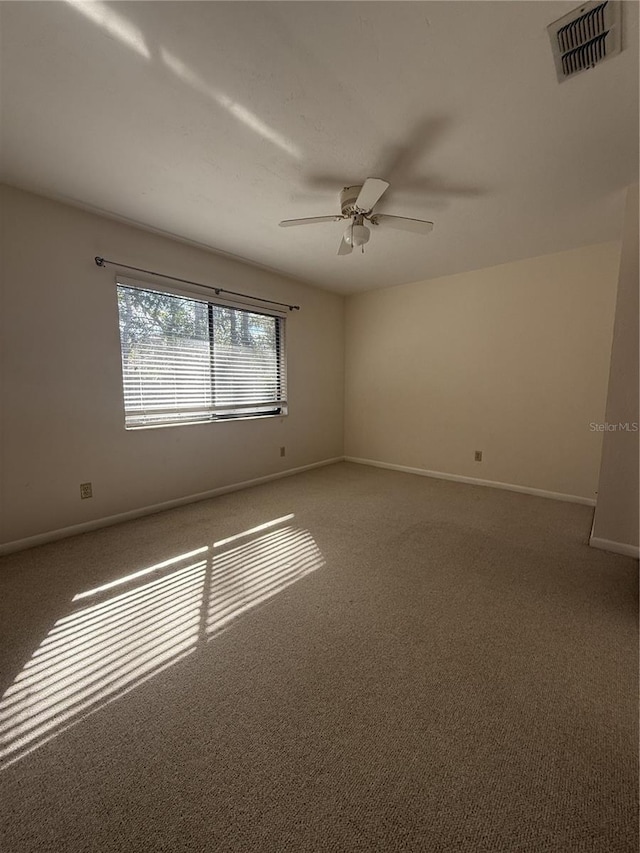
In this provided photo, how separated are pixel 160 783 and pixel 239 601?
2.76 ft

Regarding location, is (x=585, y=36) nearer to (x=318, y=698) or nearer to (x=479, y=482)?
(x=318, y=698)

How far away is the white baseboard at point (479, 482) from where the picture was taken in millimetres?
3319

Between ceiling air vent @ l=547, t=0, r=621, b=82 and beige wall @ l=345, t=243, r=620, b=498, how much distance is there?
229 cm

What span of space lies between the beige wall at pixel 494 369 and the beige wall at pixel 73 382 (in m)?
2.14

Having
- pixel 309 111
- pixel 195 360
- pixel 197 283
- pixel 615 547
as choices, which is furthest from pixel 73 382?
pixel 615 547

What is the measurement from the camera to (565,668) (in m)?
1.38

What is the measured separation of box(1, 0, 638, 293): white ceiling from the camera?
1.20 metres

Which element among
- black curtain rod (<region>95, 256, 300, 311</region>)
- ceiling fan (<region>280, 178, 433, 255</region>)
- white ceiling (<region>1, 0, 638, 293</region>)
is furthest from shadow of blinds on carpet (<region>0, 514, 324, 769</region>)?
white ceiling (<region>1, 0, 638, 293</region>)

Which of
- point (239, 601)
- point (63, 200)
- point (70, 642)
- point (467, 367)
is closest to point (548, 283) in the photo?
point (467, 367)

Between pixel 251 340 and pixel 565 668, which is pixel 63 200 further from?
pixel 565 668

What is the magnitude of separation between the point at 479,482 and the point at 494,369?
1.29m

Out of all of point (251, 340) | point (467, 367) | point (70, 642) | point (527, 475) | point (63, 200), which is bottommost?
point (70, 642)

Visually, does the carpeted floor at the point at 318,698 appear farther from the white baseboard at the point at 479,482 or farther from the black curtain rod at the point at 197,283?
the black curtain rod at the point at 197,283

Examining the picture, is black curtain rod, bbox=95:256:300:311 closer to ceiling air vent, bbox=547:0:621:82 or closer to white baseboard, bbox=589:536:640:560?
ceiling air vent, bbox=547:0:621:82
